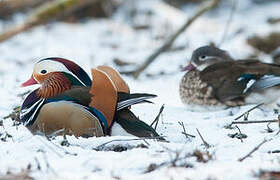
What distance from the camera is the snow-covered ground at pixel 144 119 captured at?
121 inches

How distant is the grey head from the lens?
6.80 meters

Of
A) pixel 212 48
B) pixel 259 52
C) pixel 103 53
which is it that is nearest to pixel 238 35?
pixel 259 52

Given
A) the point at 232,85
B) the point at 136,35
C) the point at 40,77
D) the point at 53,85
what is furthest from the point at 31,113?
the point at 136,35

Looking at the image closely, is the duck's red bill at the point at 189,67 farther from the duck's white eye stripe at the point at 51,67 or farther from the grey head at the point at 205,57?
the duck's white eye stripe at the point at 51,67

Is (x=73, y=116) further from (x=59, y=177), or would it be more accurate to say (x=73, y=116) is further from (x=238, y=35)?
(x=238, y=35)

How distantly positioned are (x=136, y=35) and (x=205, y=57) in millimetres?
4671

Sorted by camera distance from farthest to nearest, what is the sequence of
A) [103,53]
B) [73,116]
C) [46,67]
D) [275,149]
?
[103,53], [46,67], [73,116], [275,149]

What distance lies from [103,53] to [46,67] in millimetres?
5665

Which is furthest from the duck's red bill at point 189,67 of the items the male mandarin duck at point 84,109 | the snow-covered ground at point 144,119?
the male mandarin duck at point 84,109

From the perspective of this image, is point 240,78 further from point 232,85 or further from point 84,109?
point 84,109

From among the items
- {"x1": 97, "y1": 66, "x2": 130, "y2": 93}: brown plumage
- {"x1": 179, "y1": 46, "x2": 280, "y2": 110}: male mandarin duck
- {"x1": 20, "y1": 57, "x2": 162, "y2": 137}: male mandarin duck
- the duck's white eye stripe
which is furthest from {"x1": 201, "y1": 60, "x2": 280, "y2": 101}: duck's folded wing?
the duck's white eye stripe

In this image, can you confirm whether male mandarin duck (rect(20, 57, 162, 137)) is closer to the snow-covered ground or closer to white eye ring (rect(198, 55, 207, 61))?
the snow-covered ground

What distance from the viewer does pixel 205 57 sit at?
6852mm

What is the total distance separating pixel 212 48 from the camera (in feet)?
22.5
